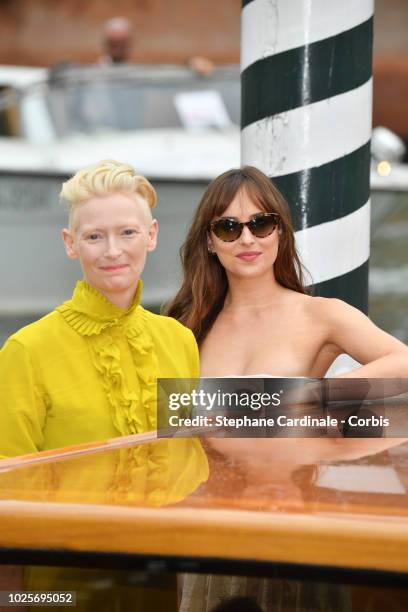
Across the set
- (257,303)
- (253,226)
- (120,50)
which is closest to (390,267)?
(120,50)

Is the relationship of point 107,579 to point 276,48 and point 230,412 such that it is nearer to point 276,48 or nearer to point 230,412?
point 230,412

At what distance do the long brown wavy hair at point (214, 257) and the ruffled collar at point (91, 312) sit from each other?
1.03 ft

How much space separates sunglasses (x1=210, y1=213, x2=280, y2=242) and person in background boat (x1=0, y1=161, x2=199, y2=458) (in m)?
0.20

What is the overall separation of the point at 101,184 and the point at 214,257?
399 mm

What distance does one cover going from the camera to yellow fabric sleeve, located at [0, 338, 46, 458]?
1729 millimetres

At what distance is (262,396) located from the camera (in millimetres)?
1861

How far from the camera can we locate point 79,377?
176 centimetres

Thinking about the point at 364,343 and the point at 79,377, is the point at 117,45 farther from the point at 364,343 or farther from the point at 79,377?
the point at 79,377

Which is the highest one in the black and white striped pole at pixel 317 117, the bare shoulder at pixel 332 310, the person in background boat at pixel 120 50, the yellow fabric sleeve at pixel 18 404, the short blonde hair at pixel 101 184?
the person in background boat at pixel 120 50

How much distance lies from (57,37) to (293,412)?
12173 millimetres

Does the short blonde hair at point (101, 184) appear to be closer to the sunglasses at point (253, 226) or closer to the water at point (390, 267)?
the sunglasses at point (253, 226)

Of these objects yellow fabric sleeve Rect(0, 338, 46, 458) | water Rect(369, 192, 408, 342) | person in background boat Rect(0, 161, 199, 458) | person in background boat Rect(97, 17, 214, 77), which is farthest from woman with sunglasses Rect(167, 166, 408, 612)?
person in background boat Rect(97, 17, 214, 77)

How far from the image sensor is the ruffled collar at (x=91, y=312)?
1.80 metres

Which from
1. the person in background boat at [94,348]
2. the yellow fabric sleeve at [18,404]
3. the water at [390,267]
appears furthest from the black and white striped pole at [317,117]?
the water at [390,267]
